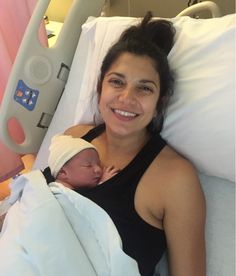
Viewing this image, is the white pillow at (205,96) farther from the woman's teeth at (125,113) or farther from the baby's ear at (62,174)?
the baby's ear at (62,174)

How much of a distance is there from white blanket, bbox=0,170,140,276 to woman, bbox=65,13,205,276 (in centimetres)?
6

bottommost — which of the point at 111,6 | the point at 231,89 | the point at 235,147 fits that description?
the point at 235,147

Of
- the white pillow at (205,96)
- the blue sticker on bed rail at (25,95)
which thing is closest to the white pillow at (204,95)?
the white pillow at (205,96)

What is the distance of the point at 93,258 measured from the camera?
3.26ft

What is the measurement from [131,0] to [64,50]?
601 millimetres

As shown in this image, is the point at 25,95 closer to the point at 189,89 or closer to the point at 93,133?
the point at 93,133

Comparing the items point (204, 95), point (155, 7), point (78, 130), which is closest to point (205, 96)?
point (204, 95)

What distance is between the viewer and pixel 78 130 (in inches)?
55.6

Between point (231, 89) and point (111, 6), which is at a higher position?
point (111, 6)

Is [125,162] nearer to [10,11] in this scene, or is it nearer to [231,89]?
[231,89]

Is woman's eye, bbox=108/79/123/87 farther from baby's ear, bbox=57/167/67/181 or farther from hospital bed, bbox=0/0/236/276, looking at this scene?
baby's ear, bbox=57/167/67/181

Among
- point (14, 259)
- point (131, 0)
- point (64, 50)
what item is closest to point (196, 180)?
point (14, 259)

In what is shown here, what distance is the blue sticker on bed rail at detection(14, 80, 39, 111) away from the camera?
1511mm

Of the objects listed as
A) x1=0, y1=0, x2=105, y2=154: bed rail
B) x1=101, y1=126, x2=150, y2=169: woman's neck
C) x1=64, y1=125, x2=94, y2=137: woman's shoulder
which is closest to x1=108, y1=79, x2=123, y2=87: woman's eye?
x1=101, y1=126, x2=150, y2=169: woman's neck
